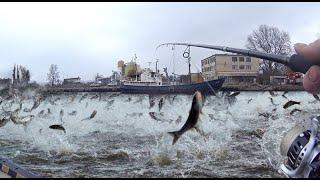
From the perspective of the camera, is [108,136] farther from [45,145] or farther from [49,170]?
[49,170]

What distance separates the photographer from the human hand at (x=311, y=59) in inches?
133

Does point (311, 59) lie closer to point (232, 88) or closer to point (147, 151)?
point (147, 151)

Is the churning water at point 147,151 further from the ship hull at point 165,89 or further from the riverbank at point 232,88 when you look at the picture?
the riverbank at point 232,88

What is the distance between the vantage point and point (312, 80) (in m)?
3.54

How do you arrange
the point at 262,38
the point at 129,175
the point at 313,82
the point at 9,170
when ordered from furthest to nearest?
1. the point at 262,38
2. the point at 129,175
3. the point at 9,170
4. the point at 313,82

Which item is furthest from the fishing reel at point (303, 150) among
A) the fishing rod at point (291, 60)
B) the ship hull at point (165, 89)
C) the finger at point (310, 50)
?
the ship hull at point (165, 89)

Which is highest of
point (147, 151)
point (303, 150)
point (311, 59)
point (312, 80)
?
point (311, 59)

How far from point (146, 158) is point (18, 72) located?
42.8 metres

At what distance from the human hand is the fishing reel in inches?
15.0

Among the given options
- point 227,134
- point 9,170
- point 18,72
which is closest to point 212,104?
point 227,134

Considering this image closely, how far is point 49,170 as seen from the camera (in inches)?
423

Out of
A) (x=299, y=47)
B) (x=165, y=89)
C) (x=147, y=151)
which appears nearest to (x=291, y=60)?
(x=299, y=47)

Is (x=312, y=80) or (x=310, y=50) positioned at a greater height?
(x=310, y=50)

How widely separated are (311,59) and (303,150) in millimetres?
765
